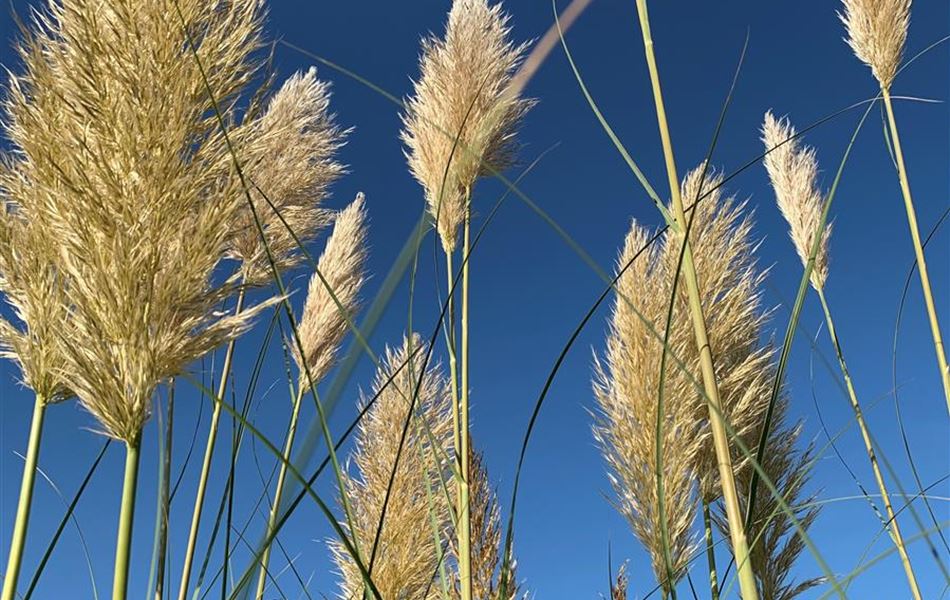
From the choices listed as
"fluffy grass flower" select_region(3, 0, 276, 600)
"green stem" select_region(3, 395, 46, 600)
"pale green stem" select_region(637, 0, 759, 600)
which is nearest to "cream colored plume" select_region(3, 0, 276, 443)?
"fluffy grass flower" select_region(3, 0, 276, 600)

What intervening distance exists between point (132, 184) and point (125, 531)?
57cm

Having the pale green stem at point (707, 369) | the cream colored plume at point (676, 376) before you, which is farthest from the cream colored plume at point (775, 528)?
the pale green stem at point (707, 369)

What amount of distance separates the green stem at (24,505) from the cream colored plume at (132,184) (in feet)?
1.20

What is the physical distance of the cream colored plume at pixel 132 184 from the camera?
1340 millimetres

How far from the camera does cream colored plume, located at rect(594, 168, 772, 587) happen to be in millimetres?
2766

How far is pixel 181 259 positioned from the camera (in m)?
1.38

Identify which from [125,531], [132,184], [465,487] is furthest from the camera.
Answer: [465,487]

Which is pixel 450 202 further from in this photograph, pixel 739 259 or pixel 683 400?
pixel 739 259

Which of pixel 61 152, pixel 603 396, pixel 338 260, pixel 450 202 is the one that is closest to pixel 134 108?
pixel 61 152

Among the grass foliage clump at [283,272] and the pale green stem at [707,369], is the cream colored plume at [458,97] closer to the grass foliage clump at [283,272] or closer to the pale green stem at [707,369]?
the grass foliage clump at [283,272]


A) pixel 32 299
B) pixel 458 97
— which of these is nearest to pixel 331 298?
pixel 458 97

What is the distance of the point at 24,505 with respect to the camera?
1.67 m

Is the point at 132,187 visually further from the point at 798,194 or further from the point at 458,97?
the point at 798,194

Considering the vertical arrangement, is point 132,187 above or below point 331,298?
below
